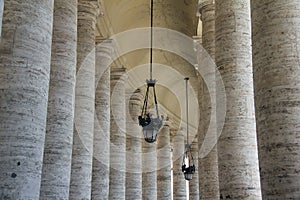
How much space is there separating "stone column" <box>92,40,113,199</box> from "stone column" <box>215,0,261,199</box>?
682cm

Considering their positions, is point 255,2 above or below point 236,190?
above

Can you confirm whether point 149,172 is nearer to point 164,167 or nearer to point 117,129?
point 164,167

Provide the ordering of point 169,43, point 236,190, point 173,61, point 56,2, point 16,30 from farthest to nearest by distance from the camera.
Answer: point 173,61, point 169,43, point 56,2, point 236,190, point 16,30

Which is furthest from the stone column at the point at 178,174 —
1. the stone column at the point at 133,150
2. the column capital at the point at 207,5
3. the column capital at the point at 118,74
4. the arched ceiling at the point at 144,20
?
the column capital at the point at 207,5

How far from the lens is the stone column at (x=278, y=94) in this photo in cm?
590

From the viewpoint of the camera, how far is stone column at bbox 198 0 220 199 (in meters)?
13.1

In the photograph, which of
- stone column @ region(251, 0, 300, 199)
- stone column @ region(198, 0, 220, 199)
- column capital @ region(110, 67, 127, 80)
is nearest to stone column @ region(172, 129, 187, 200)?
column capital @ region(110, 67, 127, 80)

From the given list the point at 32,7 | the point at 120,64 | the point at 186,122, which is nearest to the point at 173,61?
the point at 186,122

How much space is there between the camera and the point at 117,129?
798 inches

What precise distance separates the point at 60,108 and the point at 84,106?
304 centimetres

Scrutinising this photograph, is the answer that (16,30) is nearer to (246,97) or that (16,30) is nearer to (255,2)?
(255,2)

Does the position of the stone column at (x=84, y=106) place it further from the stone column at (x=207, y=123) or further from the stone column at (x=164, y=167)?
the stone column at (x=164, y=167)

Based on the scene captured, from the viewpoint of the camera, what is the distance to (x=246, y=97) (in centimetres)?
1022

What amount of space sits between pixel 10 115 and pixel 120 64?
1587cm
